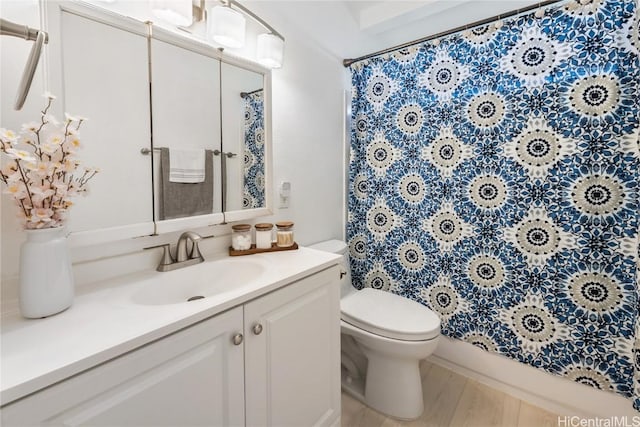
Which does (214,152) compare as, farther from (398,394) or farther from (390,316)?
(398,394)

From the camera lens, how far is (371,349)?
1521 millimetres

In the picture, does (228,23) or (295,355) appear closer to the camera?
(295,355)

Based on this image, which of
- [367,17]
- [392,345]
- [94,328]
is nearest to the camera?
[94,328]

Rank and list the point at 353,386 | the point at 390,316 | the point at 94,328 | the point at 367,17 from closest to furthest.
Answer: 1. the point at 94,328
2. the point at 390,316
3. the point at 353,386
4. the point at 367,17

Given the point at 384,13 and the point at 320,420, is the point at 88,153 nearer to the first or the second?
the point at 320,420

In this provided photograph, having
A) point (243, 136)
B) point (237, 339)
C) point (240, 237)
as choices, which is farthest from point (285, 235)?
point (237, 339)

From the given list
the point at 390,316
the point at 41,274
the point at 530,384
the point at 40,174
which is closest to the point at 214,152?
the point at 40,174

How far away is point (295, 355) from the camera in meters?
1.08

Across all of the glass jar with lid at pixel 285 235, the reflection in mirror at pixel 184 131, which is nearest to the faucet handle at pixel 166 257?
the reflection in mirror at pixel 184 131

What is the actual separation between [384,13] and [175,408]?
2.08 metres

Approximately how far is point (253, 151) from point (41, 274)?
0.91 metres

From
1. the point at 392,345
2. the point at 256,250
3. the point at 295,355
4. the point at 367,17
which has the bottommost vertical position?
the point at 392,345

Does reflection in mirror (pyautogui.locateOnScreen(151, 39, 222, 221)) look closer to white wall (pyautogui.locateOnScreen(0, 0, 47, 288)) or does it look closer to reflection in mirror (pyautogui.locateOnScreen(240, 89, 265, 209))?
reflection in mirror (pyautogui.locateOnScreen(240, 89, 265, 209))

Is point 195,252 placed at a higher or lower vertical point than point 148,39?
lower
